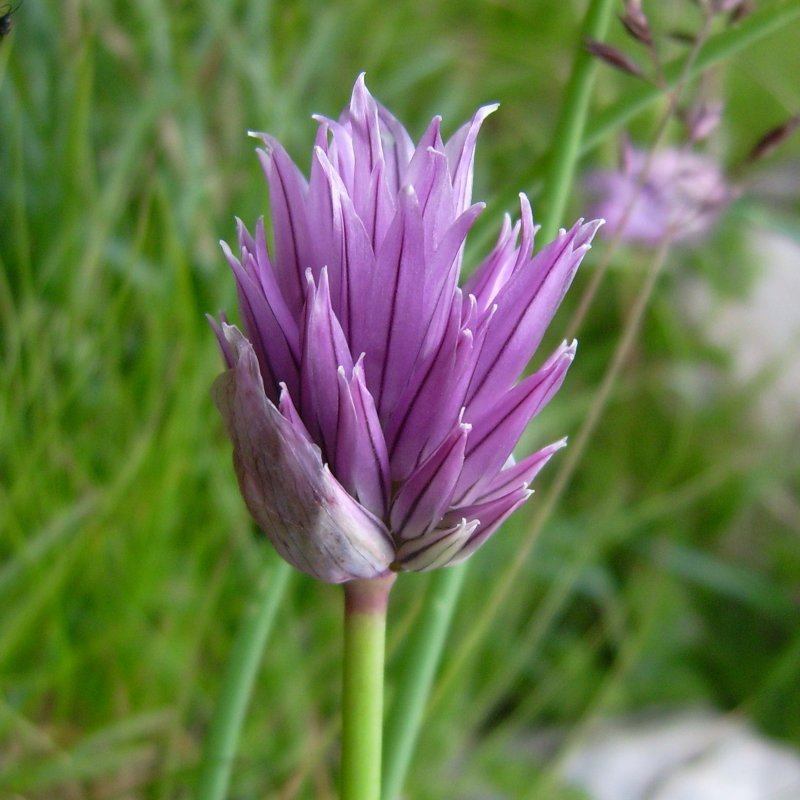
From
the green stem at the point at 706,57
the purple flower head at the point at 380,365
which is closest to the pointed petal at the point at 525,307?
the purple flower head at the point at 380,365

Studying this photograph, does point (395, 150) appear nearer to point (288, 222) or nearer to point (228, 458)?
point (288, 222)

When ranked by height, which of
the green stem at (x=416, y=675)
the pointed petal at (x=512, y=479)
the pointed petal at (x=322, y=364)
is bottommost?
the green stem at (x=416, y=675)

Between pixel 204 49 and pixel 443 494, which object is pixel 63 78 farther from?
pixel 443 494

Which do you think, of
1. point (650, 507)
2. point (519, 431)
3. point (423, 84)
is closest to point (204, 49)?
point (423, 84)

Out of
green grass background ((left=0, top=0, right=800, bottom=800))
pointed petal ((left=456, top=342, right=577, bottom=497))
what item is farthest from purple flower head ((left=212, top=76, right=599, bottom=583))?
green grass background ((left=0, top=0, right=800, bottom=800))

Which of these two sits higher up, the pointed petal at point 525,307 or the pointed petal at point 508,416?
the pointed petal at point 525,307

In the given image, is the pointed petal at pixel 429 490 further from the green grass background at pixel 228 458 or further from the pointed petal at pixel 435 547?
the green grass background at pixel 228 458
